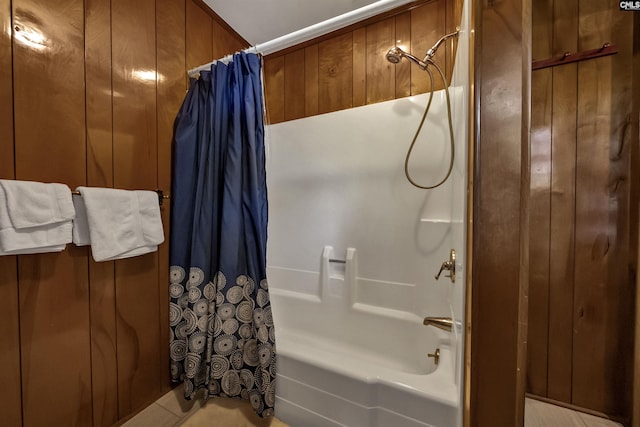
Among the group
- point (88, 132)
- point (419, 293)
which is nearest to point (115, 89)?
point (88, 132)

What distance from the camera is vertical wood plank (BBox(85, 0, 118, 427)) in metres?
0.96

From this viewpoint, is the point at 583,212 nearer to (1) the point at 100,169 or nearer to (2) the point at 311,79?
(2) the point at 311,79

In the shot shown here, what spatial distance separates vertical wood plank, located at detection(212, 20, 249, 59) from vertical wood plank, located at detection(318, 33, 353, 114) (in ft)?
2.03

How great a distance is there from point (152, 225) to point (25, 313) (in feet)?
1.54

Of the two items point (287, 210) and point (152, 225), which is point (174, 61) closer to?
point (152, 225)

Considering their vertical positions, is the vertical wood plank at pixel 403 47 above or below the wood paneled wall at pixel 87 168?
above

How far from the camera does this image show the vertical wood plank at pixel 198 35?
1.36 metres

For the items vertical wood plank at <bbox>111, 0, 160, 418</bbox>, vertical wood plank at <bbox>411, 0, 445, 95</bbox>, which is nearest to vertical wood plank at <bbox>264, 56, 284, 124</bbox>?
vertical wood plank at <bbox>111, 0, 160, 418</bbox>

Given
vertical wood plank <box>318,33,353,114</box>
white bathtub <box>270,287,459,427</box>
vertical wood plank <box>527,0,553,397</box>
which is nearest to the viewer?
white bathtub <box>270,287,459,427</box>

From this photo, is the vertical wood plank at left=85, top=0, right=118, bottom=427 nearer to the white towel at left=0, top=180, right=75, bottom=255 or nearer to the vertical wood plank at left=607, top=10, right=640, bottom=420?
the white towel at left=0, top=180, right=75, bottom=255

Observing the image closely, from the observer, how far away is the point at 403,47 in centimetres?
142

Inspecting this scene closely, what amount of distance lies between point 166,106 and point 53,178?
619 millimetres

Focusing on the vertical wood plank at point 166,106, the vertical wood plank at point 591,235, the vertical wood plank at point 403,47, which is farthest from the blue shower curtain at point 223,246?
the vertical wood plank at point 591,235

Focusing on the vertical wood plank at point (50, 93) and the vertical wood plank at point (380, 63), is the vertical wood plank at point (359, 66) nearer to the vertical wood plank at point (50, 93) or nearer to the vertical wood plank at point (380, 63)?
the vertical wood plank at point (380, 63)
